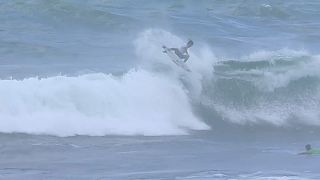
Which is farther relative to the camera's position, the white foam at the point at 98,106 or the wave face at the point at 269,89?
the wave face at the point at 269,89

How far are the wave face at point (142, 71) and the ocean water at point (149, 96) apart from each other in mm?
33

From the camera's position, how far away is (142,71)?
2020 centimetres

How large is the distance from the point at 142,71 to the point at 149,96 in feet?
3.69

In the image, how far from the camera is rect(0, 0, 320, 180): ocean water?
47.4 feet

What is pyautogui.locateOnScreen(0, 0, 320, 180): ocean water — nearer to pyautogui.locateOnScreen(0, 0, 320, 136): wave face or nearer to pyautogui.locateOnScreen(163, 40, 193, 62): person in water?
pyautogui.locateOnScreen(0, 0, 320, 136): wave face

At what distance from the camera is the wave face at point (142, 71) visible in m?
18.2

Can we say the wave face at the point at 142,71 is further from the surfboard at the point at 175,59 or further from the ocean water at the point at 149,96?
the surfboard at the point at 175,59

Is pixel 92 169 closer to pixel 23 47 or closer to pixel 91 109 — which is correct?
pixel 91 109

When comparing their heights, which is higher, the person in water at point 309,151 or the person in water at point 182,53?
the person in water at point 182,53

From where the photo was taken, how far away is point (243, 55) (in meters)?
23.6

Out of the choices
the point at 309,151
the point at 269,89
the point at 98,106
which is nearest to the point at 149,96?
the point at 98,106

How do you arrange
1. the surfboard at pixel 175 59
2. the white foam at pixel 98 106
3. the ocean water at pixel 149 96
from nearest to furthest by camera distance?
the ocean water at pixel 149 96, the white foam at pixel 98 106, the surfboard at pixel 175 59

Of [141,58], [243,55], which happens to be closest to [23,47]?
[141,58]

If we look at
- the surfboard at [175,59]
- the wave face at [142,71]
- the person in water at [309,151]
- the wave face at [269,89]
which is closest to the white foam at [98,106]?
the wave face at [142,71]
